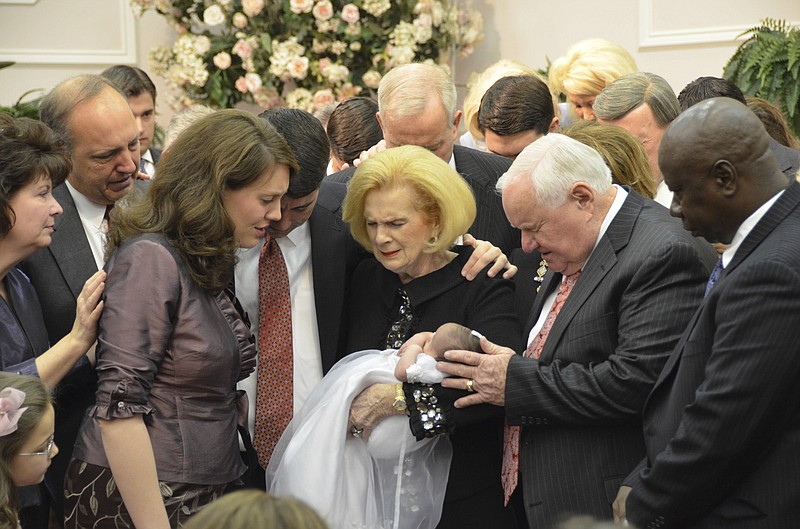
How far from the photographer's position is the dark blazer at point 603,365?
2594 mm

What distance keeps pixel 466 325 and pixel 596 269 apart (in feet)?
1.45

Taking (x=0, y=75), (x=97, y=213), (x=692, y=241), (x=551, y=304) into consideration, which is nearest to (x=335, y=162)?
(x=97, y=213)

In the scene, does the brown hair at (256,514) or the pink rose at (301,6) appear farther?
the pink rose at (301,6)

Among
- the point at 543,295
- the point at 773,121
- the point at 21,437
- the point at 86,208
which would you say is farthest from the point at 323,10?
the point at 21,437

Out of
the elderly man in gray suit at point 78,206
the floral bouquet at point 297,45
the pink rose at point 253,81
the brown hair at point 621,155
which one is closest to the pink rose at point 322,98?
the floral bouquet at point 297,45

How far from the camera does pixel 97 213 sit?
10.7 ft

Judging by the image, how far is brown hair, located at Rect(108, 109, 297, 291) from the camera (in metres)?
2.62

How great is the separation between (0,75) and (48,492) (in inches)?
186

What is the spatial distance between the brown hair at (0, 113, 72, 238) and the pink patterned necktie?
1.40 meters

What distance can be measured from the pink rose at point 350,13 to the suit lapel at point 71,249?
337 centimetres

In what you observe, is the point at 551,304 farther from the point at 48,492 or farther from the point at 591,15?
the point at 591,15

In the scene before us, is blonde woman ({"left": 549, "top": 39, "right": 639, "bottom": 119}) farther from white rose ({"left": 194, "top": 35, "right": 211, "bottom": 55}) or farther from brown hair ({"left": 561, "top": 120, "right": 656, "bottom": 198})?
white rose ({"left": 194, "top": 35, "right": 211, "bottom": 55})

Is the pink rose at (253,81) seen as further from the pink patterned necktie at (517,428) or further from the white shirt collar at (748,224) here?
the white shirt collar at (748,224)

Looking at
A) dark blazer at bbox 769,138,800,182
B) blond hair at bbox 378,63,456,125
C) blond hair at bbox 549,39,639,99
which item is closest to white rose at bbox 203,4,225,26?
blond hair at bbox 549,39,639,99
